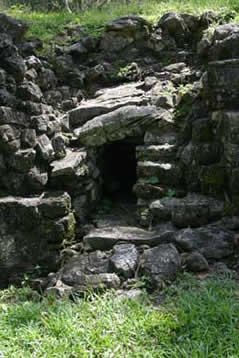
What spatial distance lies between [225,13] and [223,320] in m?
6.32

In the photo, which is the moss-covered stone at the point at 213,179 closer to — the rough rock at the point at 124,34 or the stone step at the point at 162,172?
the stone step at the point at 162,172

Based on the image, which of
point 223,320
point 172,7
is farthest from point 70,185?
point 172,7

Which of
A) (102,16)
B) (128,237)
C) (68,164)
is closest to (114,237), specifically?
(128,237)

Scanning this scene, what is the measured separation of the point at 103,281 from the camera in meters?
4.21

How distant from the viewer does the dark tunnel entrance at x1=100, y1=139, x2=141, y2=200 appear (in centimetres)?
725

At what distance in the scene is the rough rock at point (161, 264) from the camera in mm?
4254

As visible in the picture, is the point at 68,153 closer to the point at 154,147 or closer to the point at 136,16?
the point at 154,147

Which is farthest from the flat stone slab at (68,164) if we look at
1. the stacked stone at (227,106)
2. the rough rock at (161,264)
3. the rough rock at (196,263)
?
the rough rock at (196,263)

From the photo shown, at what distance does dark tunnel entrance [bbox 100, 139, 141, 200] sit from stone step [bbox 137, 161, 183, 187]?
997 millimetres

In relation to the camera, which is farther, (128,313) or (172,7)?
(172,7)

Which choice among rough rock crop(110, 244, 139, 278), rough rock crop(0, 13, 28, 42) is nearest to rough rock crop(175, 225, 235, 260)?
rough rock crop(110, 244, 139, 278)

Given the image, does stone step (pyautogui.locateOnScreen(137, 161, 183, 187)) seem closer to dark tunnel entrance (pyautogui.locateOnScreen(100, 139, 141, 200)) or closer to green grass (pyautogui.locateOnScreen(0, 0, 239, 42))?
dark tunnel entrance (pyautogui.locateOnScreen(100, 139, 141, 200))

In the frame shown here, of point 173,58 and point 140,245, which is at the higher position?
point 173,58

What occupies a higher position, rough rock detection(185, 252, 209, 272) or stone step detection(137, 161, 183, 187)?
stone step detection(137, 161, 183, 187)
